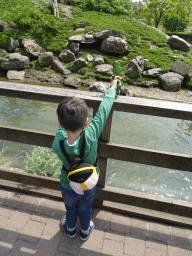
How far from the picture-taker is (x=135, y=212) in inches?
78.0

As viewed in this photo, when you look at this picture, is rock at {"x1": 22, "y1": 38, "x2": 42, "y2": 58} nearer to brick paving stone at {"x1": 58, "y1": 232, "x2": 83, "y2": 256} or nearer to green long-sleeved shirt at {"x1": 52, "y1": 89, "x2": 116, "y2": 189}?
green long-sleeved shirt at {"x1": 52, "y1": 89, "x2": 116, "y2": 189}

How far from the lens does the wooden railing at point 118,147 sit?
4.68 ft

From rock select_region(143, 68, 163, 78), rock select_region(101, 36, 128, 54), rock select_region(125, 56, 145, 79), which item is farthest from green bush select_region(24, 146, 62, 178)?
rock select_region(101, 36, 128, 54)

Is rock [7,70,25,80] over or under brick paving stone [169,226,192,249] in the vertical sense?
under

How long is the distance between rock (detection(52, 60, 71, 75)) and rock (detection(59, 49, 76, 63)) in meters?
0.61

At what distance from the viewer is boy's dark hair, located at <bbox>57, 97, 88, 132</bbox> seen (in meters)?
1.21

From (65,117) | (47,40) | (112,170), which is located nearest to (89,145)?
(65,117)

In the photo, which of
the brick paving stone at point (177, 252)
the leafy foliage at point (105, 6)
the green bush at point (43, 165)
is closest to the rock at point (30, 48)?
the leafy foliage at point (105, 6)

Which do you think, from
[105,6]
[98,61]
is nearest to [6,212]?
[98,61]

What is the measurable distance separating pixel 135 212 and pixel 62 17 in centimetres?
1599

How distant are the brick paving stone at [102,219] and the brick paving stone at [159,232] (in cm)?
42

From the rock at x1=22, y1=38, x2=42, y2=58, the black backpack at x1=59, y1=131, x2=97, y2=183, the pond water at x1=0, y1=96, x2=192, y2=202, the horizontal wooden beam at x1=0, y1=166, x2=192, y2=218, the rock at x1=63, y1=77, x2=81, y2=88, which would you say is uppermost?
the black backpack at x1=59, y1=131, x2=97, y2=183

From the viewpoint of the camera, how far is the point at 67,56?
35.8 feet

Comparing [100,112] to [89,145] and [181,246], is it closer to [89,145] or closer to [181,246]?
[89,145]
